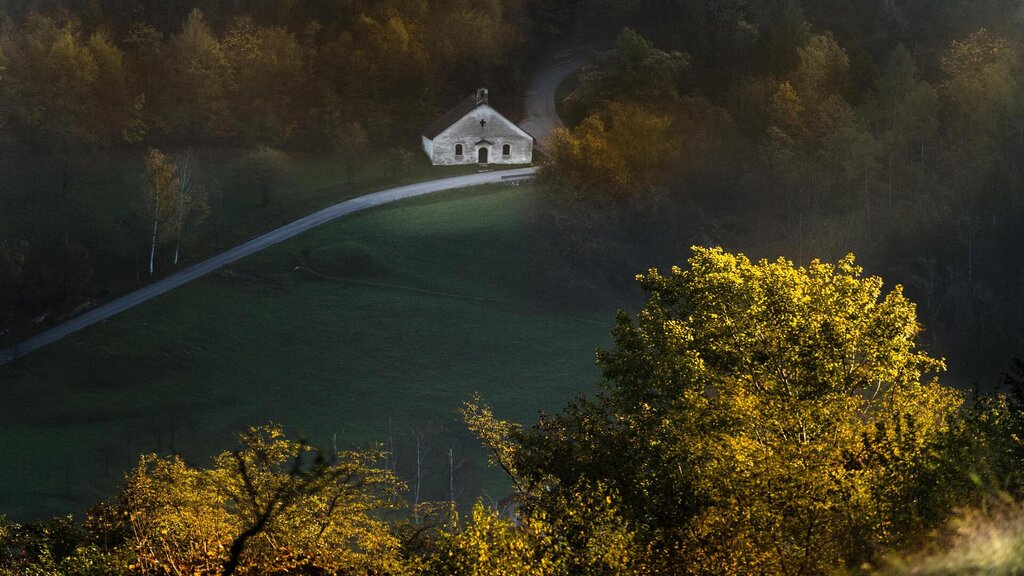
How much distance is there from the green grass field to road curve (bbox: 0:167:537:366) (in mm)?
875

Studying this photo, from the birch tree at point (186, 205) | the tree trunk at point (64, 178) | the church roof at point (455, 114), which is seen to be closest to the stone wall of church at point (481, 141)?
the church roof at point (455, 114)

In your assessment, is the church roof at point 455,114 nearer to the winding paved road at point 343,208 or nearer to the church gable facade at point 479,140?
the church gable facade at point 479,140

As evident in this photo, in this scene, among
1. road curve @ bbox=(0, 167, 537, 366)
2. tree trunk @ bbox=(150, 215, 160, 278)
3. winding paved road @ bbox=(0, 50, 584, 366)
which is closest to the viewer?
road curve @ bbox=(0, 167, 537, 366)

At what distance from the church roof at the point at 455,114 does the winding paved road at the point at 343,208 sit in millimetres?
3791

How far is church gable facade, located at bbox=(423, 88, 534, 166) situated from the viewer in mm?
78125

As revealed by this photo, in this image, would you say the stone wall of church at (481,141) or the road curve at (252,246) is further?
the stone wall of church at (481,141)

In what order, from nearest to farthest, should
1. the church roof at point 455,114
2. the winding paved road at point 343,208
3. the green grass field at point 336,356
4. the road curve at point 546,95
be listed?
the green grass field at point 336,356 → the winding paved road at point 343,208 → the church roof at point 455,114 → the road curve at point 546,95

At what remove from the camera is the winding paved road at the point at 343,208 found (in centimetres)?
6041

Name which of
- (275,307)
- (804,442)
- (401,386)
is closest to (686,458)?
(804,442)

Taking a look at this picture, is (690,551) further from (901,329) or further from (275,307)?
(275,307)

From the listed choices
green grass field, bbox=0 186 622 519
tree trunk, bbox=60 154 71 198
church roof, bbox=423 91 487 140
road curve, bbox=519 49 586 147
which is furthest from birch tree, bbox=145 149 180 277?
road curve, bbox=519 49 586 147

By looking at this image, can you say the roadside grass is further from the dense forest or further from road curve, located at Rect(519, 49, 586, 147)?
road curve, located at Rect(519, 49, 586, 147)

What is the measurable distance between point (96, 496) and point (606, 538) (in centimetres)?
3056

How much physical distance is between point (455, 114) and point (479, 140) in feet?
7.28
